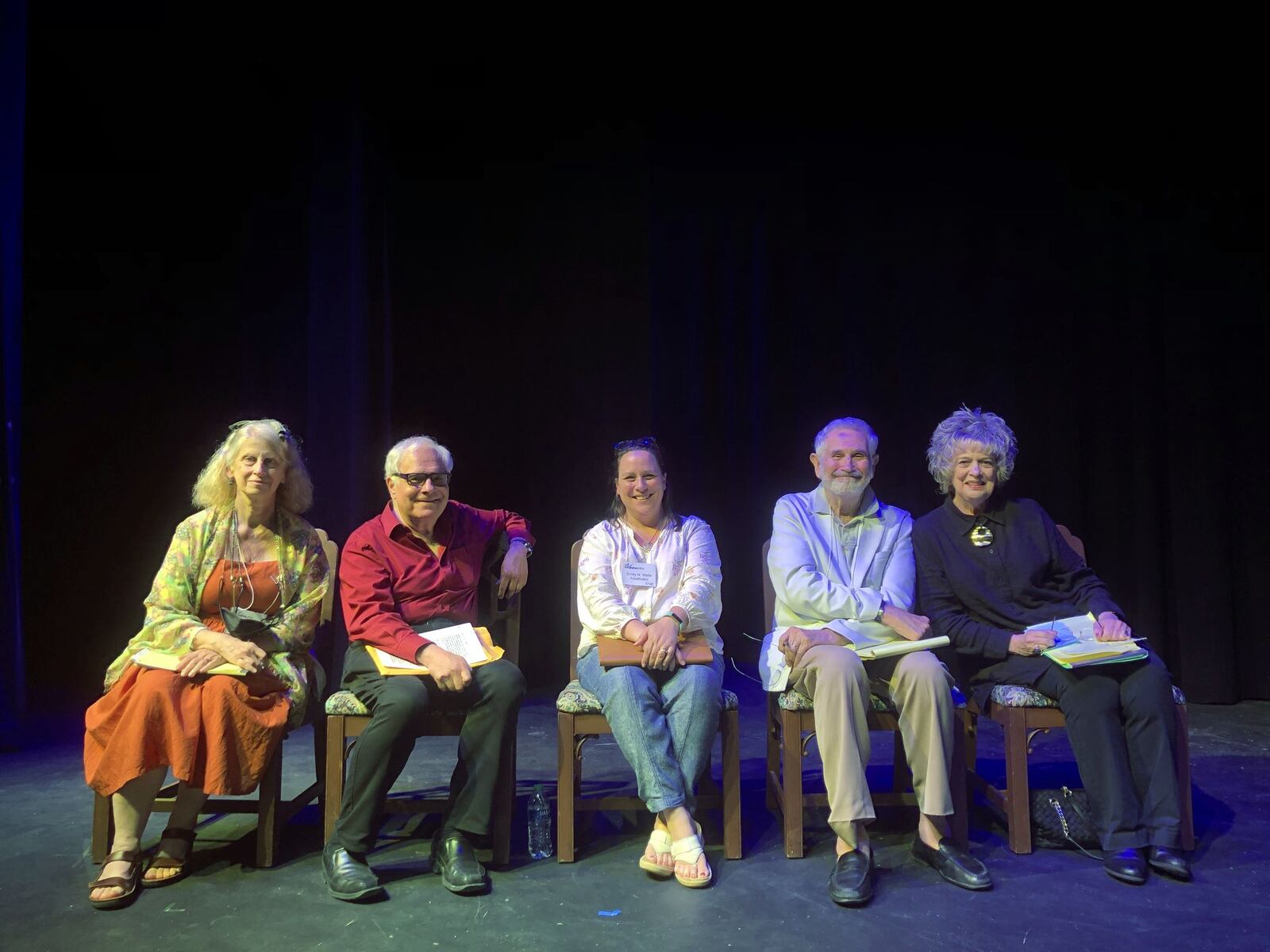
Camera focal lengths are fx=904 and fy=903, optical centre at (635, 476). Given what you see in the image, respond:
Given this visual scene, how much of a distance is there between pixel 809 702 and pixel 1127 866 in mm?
883

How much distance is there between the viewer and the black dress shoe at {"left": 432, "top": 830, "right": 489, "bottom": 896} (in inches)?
89.5

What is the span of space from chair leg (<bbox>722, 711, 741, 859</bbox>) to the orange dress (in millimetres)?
1223

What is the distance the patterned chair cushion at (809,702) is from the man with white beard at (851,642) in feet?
0.07

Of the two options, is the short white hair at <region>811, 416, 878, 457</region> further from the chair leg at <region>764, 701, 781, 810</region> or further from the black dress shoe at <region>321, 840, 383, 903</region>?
the black dress shoe at <region>321, 840, 383, 903</region>

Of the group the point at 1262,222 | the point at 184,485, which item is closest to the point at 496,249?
the point at 184,485

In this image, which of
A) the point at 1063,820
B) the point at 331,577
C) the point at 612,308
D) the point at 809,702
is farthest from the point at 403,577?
the point at 612,308

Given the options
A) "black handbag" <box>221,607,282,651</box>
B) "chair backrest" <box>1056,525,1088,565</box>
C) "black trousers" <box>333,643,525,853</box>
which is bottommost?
"black trousers" <box>333,643,525,853</box>

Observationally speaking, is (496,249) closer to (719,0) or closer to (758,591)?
(719,0)

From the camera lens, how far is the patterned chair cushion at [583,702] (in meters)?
2.53

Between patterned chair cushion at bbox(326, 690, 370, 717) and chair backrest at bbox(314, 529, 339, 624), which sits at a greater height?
chair backrest at bbox(314, 529, 339, 624)

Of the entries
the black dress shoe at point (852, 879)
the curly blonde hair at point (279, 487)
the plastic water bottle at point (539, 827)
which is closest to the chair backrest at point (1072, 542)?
the black dress shoe at point (852, 879)

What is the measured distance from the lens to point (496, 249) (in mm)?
4590

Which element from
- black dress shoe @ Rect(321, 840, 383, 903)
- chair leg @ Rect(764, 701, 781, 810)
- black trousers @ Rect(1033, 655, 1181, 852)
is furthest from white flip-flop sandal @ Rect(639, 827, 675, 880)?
black trousers @ Rect(1033, 655, 1181, 852)

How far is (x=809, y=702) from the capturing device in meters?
2.57
